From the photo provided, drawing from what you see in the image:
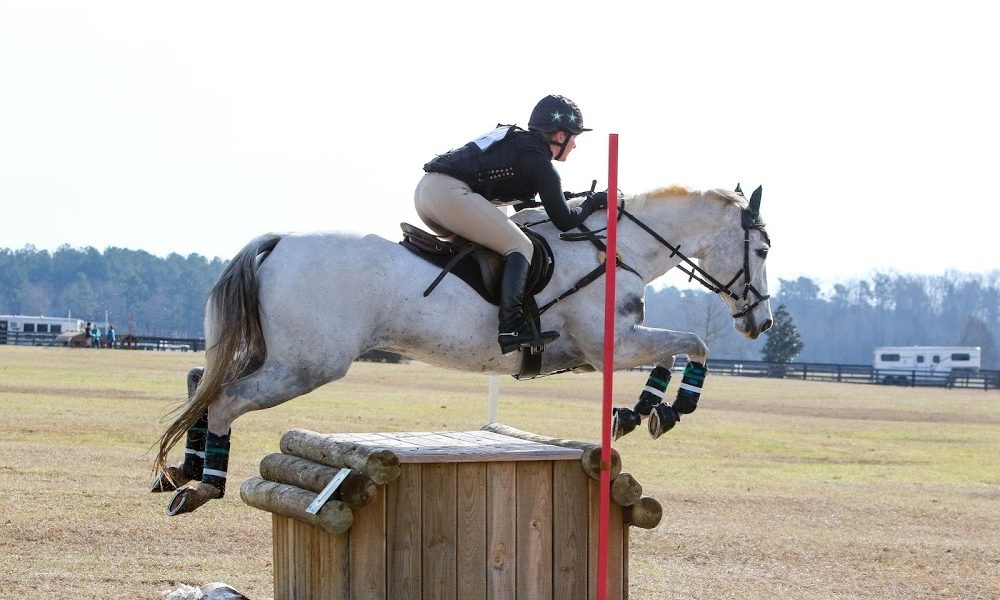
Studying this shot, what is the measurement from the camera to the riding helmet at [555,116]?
7168mm

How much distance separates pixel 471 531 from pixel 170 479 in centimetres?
167

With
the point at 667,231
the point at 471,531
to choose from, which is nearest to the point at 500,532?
the point at 471,531

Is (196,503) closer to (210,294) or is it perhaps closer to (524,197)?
(210,294)

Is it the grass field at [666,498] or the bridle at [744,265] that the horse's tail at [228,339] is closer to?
the grass field at [666,498]

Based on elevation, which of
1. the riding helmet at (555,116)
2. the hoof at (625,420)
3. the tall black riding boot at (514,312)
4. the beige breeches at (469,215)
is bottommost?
the hoof at (625,420)

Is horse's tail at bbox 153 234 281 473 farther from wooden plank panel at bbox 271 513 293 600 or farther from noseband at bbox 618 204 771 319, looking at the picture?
noseband at bbox 618 204 771 319

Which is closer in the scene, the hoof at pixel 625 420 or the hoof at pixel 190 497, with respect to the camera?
the hoof at pixel 190 497

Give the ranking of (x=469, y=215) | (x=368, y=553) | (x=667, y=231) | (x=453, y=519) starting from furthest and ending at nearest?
(x=667, y=231)
(x=469, y=215)
(x=453, y=519)
(x=368, y=553)

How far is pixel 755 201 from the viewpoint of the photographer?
26.3ft

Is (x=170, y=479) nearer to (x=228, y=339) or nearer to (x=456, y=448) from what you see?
(x=228, y=339)

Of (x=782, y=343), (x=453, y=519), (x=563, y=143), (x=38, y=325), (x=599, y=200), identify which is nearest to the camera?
(x=453, y=519)

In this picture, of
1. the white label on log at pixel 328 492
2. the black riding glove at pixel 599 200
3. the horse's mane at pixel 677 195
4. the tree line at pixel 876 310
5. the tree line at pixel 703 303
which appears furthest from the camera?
the tree line at pixel 876 310

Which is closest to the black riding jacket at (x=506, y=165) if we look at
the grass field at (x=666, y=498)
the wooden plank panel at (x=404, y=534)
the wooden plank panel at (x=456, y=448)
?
the wooden plank panel at (x=456, y=448)

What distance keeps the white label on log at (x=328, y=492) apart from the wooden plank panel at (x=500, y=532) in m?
0.86
